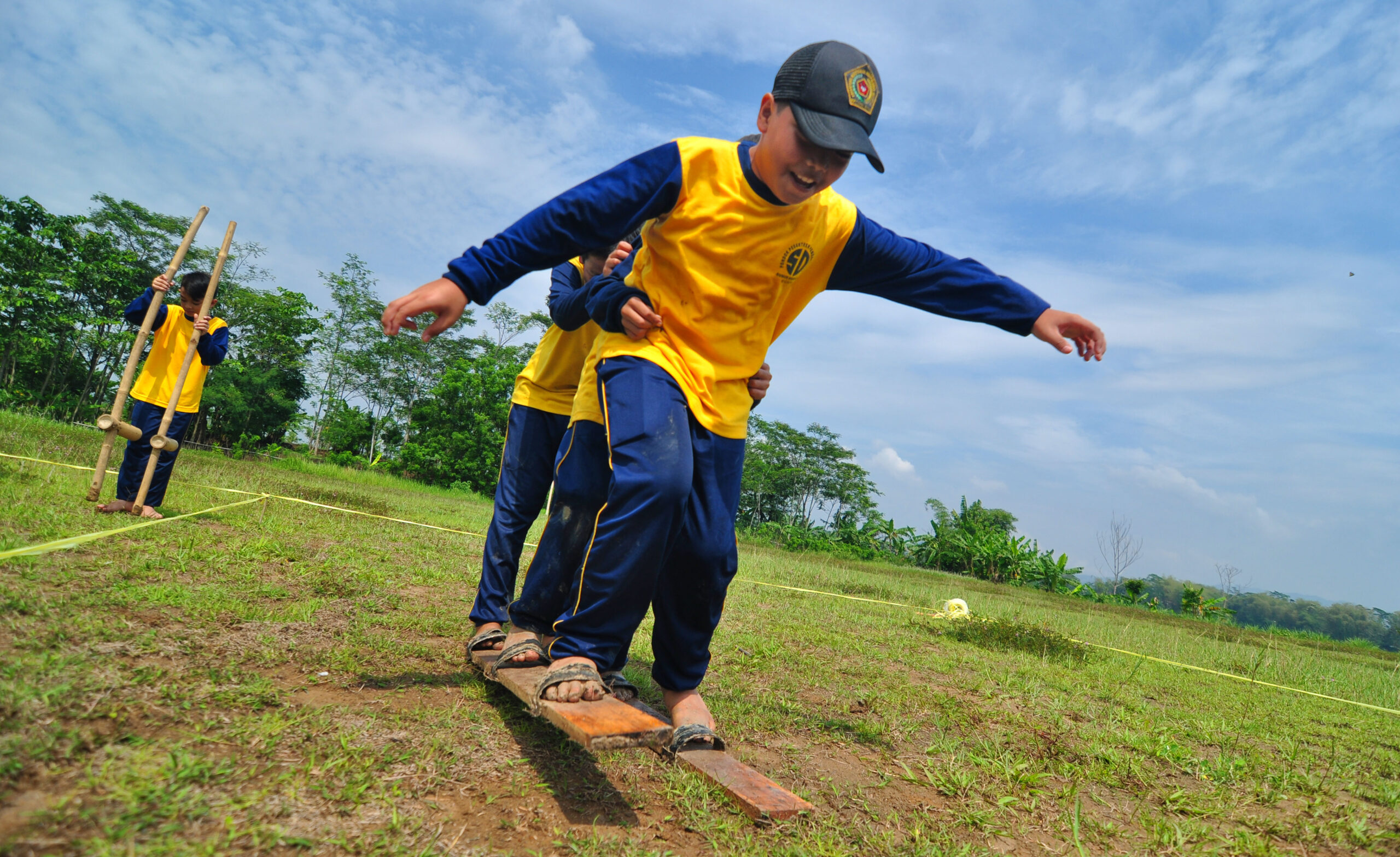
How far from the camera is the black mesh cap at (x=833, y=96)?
7.27 ft

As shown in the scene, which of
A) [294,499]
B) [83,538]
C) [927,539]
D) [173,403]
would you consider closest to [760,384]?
[83,538]

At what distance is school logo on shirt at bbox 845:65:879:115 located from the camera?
226 centimetres

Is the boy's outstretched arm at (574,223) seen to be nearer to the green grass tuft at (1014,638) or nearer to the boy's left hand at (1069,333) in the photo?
the boy's left hand at (1069,333)

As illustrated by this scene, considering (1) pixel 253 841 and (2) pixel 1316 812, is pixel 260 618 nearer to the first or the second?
(1) pixel 253 841

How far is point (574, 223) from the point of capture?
2.32 m

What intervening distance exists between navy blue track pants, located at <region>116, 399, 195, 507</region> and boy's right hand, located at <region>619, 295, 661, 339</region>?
4787mm

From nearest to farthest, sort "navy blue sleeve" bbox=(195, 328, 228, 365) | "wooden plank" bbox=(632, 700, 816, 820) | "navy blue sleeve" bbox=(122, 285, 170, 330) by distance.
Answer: "wooden plank" bbox=(632, 700, 816, 820)
"navy blue sleeve" bbox=(122, 285, 170, 330)
"navy blue sleeve" bbox=(195, 328, 228, 365)

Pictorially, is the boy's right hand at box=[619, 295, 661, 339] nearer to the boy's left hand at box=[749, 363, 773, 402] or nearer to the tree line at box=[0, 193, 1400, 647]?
the boy's left hand at box=[749, 363, 773, 402]

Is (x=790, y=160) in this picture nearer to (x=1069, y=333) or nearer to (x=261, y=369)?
(x=1069, y=333)

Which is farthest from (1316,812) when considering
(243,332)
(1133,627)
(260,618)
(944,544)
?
(243,332)

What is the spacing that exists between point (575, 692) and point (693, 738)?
0.48 meters

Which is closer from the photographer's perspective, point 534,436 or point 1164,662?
point 534,436

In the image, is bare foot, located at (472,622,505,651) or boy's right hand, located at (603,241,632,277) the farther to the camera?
bare foot, located at (472,622,505,651)

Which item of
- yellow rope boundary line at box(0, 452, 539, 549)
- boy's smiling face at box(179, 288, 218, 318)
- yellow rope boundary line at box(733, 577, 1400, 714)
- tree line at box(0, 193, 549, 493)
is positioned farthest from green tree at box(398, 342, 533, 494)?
boy's smiling face at box(179, 288, 218, 318)
